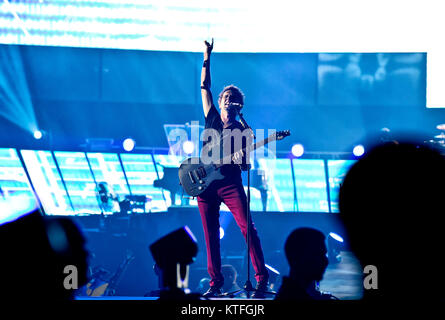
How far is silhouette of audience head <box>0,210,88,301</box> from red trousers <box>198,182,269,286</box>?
140 centimetres

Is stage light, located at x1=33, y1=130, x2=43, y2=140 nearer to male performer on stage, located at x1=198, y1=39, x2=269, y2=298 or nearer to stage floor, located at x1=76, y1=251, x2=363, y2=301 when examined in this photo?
stage floor, located at x1=76, y1=251, x2=363, y2=301

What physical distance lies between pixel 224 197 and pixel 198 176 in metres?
0.30

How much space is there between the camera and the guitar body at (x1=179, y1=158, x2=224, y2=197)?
378 centimetres

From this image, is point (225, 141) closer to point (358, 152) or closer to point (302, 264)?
point (302, 264)

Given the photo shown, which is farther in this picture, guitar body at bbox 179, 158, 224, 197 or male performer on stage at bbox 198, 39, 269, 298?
guitar body at bbox 179, 158, 224, 197

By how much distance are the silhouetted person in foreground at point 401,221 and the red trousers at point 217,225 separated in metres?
0.88

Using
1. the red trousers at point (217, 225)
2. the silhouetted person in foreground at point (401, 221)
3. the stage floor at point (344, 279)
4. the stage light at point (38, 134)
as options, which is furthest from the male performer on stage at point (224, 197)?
the stage light at point (38, 134)

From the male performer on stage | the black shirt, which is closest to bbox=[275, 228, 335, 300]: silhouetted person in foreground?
the male performer on stage

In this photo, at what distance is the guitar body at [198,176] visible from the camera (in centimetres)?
378

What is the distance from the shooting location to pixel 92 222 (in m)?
8.89

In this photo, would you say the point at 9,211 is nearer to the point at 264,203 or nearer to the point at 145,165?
the point at 264,203

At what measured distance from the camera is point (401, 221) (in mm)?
4414

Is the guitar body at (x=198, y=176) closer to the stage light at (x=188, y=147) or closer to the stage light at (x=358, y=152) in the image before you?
the stage light at (x=188, y=147)
